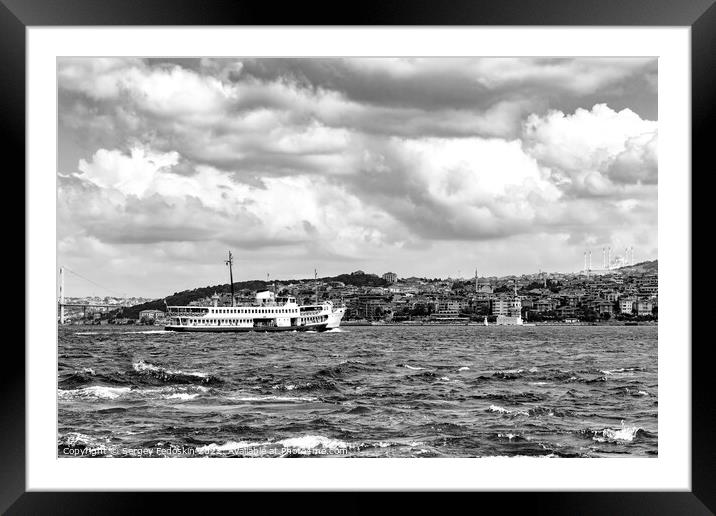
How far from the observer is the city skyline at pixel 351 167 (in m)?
15.5

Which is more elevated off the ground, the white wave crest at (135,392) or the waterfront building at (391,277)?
the waterfront building at (391,277)

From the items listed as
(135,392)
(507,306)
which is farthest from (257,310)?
(507,306)

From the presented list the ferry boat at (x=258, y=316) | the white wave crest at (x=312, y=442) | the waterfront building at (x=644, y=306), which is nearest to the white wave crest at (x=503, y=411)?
the white wave crest at (x=312, y=442)

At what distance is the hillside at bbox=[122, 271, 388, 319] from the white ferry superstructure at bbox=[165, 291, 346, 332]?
266mm

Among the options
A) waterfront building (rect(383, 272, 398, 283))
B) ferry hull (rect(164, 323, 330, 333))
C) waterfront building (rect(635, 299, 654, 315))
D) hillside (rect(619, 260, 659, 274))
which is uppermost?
hillside (rect(619, 260, 659, 274))

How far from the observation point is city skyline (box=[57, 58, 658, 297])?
15539 millimetres

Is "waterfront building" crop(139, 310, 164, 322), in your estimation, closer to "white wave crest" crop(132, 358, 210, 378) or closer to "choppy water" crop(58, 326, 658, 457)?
"choppy water" crop(58, 326, 658, 457)

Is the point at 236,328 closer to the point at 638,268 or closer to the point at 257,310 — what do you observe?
the point at 257,310

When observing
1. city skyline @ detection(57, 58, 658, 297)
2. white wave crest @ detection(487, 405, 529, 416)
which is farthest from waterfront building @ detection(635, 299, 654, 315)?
white wave crest @ detection(487, 405, 529, 416)

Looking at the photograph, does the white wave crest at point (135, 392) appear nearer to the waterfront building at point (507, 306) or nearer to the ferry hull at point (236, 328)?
the ferry hull at point (236, 328)

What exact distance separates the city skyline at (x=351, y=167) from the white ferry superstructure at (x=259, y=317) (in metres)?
0.86

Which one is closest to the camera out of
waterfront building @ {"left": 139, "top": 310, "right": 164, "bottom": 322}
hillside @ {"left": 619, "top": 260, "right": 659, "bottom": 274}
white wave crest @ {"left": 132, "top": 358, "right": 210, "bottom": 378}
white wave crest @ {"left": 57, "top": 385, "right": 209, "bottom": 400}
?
white wave crest @ {"left": 57, "top": 385, "right": 209, "bottom": 400}
